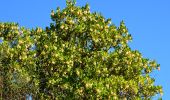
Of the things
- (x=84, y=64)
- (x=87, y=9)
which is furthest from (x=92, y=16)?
(x=84, y=64)

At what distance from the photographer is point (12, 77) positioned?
53000 millimetres

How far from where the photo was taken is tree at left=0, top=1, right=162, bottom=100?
52.8m

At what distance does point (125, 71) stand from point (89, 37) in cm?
467

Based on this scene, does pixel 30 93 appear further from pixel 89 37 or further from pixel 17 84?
pixel 89 37

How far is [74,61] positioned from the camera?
2183 inches

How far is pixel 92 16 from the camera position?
189ft

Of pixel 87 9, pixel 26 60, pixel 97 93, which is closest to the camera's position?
pixel 97 93

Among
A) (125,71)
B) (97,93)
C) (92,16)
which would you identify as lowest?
(97,93)

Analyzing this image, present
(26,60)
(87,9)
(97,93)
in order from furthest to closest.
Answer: (87,9) → (26,60) → (97,93)

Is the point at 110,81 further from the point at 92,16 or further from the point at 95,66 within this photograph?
the point at 92,16

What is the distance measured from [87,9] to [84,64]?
18.9 ft

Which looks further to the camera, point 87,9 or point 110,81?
point 87,9

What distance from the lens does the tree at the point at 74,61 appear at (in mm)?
52750

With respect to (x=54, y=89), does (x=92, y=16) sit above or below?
above
